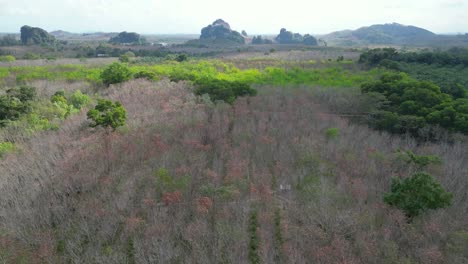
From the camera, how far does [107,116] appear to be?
1503 cm

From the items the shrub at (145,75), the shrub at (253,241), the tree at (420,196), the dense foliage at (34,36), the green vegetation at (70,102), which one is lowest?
the shrub at (253,241)

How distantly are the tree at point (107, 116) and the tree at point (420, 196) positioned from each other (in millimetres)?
11061

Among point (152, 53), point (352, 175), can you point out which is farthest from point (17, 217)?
point (152, 53)

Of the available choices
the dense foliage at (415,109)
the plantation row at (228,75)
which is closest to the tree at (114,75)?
the plantation row at (228,75)

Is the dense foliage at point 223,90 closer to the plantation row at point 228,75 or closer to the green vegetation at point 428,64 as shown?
the plantation row at point 228,75

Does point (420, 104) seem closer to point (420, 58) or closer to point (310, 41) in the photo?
point (420, 58)

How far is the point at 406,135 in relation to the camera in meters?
16.2

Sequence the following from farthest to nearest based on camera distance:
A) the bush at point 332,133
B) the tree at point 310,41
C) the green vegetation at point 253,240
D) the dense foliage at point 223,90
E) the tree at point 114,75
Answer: the tree at point 310,41 → the tree at point 114,75 → the dense foliage at point 223,90 → the bush at point 332,133 → the green vegetation at point 253,240

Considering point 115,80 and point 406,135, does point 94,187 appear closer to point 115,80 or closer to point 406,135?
point 406,135

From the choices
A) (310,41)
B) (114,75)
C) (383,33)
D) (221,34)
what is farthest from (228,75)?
(383,33)

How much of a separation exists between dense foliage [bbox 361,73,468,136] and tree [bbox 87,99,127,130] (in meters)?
12.2

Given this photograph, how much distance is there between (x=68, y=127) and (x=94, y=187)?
22.6ft

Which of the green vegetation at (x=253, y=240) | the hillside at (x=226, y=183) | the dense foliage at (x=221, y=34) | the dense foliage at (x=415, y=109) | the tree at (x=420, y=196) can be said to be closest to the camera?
the green vegetation at (x=253, y=240)

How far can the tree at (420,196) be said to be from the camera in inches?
355
